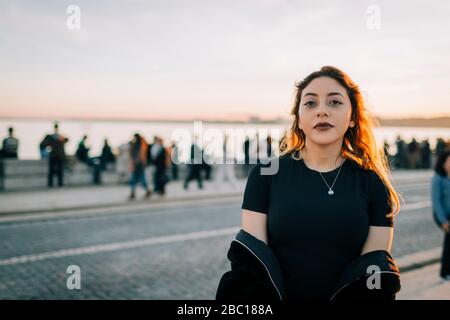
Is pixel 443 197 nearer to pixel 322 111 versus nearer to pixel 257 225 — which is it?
pixel 322 111

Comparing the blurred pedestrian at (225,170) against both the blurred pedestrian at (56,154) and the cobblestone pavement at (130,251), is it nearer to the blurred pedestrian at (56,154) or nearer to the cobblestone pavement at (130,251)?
the blurred pedestrian at (56,154)

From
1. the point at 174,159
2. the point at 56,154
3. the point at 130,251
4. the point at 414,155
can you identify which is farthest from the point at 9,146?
the point at 414,155

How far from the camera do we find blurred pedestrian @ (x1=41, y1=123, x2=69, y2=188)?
16047 mm

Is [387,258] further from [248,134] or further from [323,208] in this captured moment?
[248,134]

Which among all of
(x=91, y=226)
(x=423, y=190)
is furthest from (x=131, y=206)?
(x=423, y=190)

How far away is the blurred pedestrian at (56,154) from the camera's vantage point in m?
16.0

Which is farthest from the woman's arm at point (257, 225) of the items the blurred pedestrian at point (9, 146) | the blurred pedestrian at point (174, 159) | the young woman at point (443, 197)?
the blurred pedestrian at point (174, 159)

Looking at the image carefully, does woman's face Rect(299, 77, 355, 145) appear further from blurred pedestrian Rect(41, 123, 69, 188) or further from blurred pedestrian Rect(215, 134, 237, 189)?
blurred pedestrian Rect(215, 134, 237, 189)

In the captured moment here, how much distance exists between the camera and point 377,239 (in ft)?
6.24

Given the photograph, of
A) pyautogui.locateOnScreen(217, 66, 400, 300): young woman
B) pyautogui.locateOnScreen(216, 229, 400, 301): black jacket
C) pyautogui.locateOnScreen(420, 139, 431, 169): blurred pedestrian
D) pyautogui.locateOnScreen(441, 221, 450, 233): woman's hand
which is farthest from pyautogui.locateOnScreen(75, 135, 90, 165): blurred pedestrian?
pyautogui.locateOnScreen(420, 139, 431, 169): blurred pedestrian

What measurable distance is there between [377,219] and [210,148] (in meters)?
16.6

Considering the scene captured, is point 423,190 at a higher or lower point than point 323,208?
lower

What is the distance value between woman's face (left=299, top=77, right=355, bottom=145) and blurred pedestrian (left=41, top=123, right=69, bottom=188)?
15.3 metres

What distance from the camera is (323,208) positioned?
1879mm
